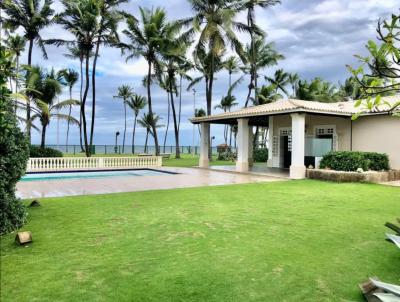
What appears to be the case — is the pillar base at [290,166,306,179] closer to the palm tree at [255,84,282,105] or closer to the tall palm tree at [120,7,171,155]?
the tall palm tree at [120,7,171,155]

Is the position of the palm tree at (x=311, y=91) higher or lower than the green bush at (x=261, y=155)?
higher

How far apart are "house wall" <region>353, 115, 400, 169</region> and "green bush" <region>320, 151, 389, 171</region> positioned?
779 mm

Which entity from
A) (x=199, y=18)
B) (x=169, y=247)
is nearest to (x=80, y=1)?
(x=199, y=18)

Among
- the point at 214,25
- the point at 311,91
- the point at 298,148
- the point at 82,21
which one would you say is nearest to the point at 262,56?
the point at 311,91

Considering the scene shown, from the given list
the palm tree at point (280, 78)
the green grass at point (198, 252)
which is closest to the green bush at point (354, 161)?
the green grass at point (198, 252)

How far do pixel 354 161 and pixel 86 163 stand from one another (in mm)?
14333

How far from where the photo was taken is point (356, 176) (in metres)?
13.9

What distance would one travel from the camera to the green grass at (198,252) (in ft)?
11.8

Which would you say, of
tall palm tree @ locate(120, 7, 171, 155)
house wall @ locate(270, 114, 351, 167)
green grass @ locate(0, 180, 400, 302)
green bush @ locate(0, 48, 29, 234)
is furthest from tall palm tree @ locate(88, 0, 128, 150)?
green bush @ locate(0, 48, 29, 234)

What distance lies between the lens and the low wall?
13834mm

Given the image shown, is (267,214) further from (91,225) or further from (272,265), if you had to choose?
(91,225)

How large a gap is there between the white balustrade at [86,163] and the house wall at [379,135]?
39.1 feet

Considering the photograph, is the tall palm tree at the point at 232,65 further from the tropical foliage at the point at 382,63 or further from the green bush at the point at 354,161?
the tropical foliage at the point at 382,63

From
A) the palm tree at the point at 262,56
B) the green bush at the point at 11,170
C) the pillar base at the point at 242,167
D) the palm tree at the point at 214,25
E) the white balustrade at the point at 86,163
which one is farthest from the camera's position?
the palm tree at the point at 262,56
